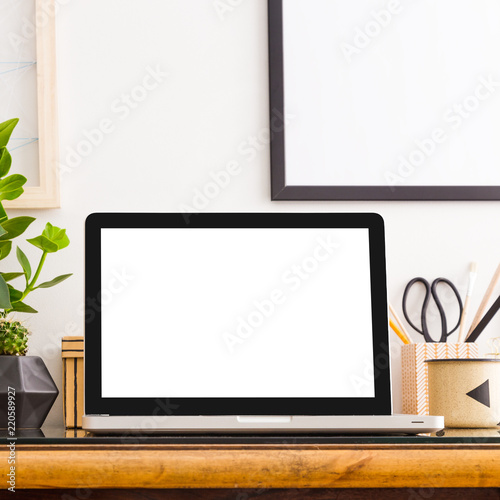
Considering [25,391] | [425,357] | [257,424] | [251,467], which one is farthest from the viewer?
[425,357]

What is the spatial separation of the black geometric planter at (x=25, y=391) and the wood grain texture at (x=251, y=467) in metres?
0.28

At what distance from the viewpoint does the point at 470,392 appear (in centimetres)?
94

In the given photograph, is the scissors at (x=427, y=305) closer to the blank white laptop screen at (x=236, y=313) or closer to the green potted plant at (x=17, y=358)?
the blank white laptop screen at (x=236, y=313)

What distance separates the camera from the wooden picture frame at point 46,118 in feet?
3.63

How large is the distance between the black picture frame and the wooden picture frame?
1.27 ft

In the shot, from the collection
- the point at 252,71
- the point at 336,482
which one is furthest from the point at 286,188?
the point at 336,482

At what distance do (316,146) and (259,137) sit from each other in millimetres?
106

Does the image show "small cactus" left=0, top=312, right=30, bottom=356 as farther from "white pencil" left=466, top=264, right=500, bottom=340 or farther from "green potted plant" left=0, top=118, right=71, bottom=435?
"white pencil" left=466, top=264, right=500, bottom=340

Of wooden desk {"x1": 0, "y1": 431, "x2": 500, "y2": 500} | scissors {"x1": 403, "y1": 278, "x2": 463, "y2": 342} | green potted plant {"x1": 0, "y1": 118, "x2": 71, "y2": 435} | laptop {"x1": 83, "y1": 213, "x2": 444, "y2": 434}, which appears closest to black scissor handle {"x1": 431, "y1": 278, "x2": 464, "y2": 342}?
scissors {"x1": 403, "y1": 278, "x2": 463, "y2": 342}

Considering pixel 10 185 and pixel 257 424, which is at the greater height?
pixel 10 185

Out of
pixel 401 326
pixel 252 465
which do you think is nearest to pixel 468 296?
pixel 401 326

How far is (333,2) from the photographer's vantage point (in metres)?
1.19

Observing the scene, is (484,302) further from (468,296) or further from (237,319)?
→ (237,319)

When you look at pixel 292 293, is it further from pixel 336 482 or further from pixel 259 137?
pixel 259 137
